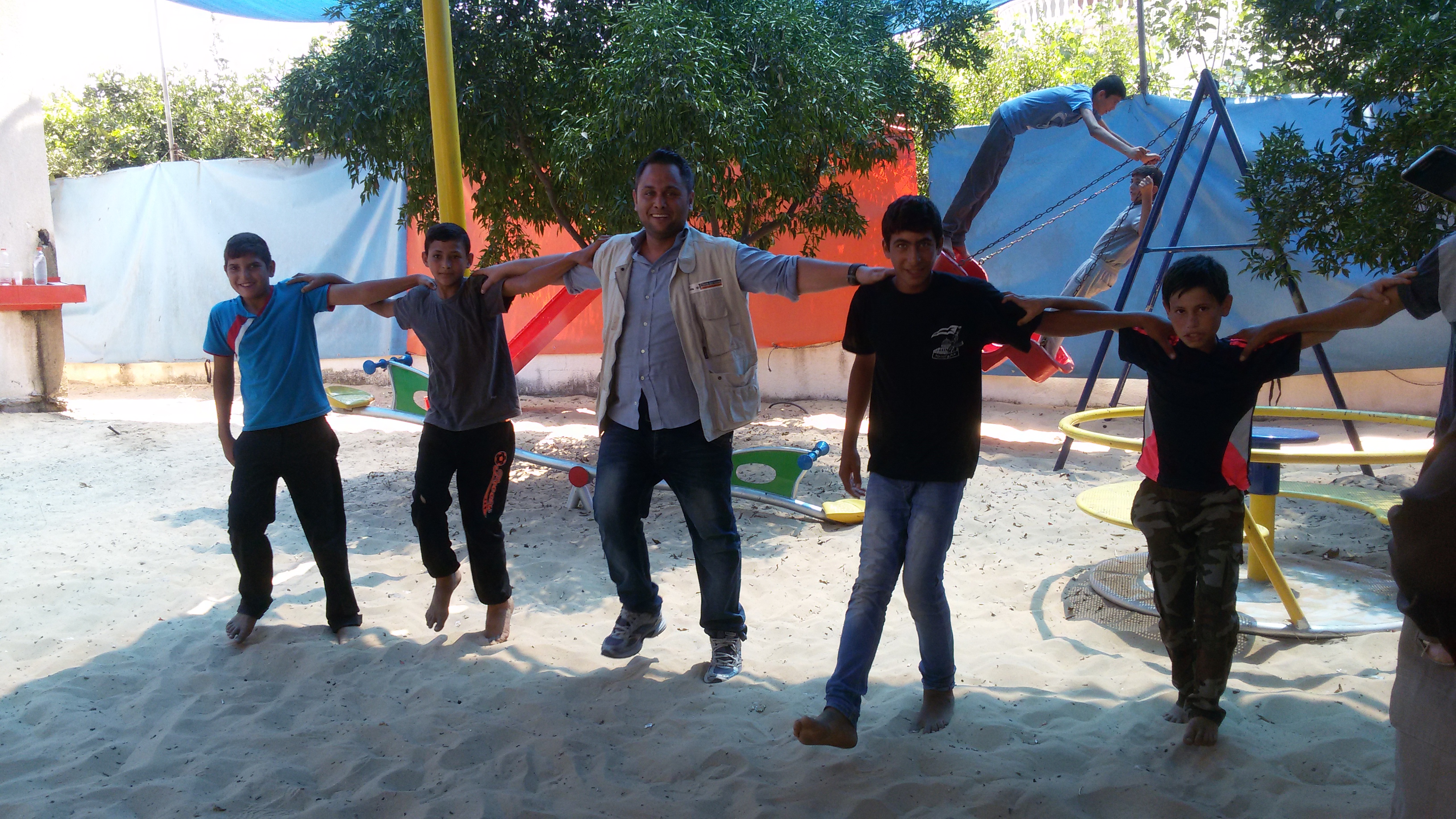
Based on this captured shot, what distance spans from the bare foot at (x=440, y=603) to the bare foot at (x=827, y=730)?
1652mm

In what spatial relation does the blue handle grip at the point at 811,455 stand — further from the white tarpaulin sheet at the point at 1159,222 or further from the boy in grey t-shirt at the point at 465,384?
the white tarpaulin sheet at the point at 1159,222

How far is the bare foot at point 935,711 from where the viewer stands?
9.32 ft

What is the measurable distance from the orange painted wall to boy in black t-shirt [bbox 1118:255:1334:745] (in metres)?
5.77

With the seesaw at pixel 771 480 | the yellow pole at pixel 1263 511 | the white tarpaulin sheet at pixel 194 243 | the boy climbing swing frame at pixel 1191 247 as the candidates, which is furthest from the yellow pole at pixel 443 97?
the white tarpaulin sheet at pixel 194 243

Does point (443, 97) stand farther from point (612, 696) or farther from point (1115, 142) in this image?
point (1115, 142)

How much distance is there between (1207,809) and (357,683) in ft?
8.69

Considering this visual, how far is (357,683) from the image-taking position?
3346mm

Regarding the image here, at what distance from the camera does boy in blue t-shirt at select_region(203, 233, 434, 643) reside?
3.54 metres

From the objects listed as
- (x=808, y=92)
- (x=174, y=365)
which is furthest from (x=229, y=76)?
(x=808, y=92)

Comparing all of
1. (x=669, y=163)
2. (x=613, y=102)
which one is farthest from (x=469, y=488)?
(x=613, y=102)

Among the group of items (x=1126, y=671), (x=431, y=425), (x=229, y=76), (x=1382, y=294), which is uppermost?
(x=229, y=76)

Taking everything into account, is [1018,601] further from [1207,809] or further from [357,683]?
[357,683]

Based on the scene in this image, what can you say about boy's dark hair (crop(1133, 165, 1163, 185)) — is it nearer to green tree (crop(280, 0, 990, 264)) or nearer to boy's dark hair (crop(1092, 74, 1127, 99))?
boy's dark hair (crop(1092, 74, 1127, 99))

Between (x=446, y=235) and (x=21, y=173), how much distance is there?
911 cm
